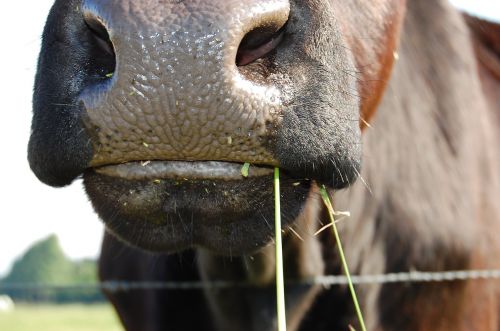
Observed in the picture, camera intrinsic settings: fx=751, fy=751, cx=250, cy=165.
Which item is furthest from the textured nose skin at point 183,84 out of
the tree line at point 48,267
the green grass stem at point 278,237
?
the tree line at point 48,267

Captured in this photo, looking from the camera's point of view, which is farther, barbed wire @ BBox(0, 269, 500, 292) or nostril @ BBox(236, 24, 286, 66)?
barbed wire @ BBox(0, 269, 500, 292)

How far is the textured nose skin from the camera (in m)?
1.62

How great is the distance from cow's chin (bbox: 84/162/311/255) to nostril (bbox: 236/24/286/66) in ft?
0.87

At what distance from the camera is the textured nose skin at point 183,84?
162cm

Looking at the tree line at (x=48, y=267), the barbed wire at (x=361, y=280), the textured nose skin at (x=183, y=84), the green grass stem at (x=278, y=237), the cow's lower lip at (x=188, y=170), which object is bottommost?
the tree line at (x=48, y=267)

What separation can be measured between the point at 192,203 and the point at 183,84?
0.36 m

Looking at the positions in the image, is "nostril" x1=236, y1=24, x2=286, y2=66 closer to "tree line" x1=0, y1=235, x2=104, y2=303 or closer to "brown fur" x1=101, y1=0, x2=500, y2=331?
"brown fur" x1=101, y1=0, x2=500, y2=331

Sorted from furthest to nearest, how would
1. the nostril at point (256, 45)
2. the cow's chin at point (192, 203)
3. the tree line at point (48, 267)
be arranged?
the tree line at point (48, 267) → the cow's chin at point (192, 203) → the nostril at point (256, 45)

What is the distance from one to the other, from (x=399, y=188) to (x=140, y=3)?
2098 millimetres

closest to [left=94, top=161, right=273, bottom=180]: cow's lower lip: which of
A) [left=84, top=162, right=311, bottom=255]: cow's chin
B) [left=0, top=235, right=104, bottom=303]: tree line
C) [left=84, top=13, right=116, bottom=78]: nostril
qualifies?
[left=84, top=162, right=311, bottom=255]: cow's chin

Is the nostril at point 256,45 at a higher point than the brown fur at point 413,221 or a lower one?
higher

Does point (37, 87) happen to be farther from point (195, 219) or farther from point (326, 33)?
point (326, 33)

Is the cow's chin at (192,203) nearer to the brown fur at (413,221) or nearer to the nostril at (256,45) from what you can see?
the nostril at (256,45)

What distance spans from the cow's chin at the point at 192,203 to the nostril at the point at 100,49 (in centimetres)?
25
